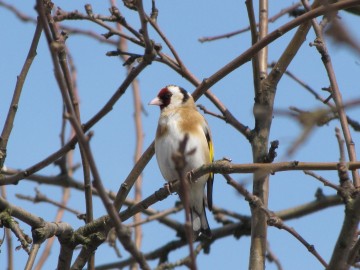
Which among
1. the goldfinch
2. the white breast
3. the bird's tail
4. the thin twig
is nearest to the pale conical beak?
the goldfinch

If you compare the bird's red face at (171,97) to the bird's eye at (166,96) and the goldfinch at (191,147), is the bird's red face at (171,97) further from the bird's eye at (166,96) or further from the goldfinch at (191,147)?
the goldfinch at (191,147)

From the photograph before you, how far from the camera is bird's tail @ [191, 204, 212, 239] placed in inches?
182

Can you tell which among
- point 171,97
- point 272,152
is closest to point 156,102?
point 171,97

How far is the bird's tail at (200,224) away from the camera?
4613 millimetres

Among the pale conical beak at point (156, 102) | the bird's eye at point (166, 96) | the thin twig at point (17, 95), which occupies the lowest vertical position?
the thin twig at point (17, 95)

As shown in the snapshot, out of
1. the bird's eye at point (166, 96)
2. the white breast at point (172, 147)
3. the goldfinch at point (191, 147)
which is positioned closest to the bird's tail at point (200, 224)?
the goldfinch at point (191, 147)

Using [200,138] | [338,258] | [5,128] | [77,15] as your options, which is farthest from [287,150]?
[200,138]

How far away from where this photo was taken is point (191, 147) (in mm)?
4520

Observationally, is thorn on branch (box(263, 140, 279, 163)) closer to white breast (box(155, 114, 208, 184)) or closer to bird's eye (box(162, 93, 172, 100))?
white breast (box(155, 114, 208, 184))

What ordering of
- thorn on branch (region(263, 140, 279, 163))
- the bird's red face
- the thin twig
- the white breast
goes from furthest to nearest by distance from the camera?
the bird's red face
the white breast
thorn on branch (region(263, 140, 279, 163))
the thin twig

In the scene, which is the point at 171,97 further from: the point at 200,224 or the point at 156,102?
the point at 200,224

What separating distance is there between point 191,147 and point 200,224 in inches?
21.8

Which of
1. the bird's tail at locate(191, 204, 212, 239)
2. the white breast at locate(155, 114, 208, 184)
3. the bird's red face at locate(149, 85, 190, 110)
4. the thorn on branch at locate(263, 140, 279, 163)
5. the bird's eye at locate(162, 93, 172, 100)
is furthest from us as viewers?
the bird's eye at locate(162, 93, 172, 100)

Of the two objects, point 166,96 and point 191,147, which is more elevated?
point 166,96
